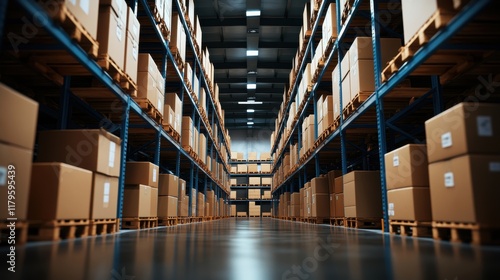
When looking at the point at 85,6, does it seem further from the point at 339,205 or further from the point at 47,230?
the point at 339,205

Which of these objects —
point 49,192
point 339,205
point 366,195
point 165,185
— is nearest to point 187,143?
point 165,185

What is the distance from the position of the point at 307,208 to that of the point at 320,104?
3.27 meters

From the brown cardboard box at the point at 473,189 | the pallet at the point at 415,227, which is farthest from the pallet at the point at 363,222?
the brown cardboard box at the point at 473,189

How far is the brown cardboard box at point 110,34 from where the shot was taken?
4.38 meters

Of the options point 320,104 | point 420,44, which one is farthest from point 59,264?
point 320,104

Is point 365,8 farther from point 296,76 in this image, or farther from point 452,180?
point 296,76

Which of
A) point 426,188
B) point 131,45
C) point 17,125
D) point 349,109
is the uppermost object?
point 131,45

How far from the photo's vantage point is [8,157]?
270cm

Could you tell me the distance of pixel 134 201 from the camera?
19.5 ft

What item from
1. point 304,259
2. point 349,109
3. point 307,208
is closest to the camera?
point 304,259

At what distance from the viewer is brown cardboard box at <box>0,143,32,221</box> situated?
2.62 metres

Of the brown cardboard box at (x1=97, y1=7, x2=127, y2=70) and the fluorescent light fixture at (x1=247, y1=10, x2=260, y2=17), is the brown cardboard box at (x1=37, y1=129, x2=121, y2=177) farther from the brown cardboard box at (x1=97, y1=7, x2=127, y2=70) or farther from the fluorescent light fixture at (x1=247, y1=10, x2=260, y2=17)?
the fluorescent light fixture at (x1=247, y1=10, x2=260, y2=17)

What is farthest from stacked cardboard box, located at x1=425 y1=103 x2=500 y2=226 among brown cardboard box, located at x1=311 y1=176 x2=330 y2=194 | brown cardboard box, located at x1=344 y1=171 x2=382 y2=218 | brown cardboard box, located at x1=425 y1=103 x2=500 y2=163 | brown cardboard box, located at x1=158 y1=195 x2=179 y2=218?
brown cardboard box, located at x1=311 y1=176 x2=330 y2=194

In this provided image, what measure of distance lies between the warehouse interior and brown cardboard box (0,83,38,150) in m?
0.01
